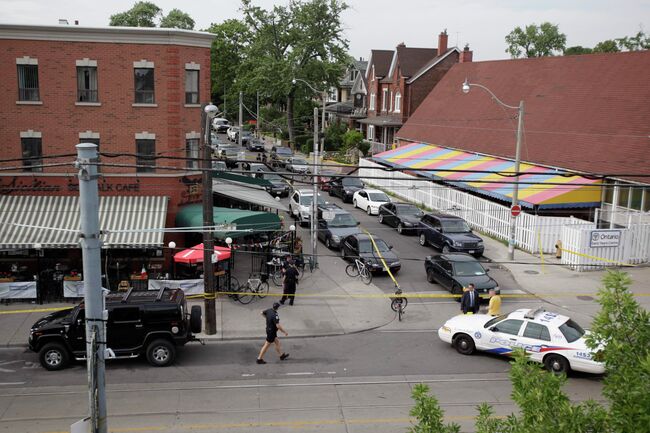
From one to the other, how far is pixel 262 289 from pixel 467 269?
7140mm

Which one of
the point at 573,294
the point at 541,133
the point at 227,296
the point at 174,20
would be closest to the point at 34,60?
the point at 227,296

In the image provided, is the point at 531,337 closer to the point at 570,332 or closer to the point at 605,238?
the point at 570,332

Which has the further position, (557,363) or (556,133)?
(556,133)

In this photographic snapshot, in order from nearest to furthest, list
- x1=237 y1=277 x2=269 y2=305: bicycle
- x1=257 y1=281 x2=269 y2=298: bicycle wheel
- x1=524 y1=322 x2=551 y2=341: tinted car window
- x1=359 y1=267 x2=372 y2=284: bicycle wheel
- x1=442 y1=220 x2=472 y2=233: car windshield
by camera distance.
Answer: x1=524 y1=322 x2=551 y2=341: tinted car window, x1=237 y1=277 x2=269 y2=305: bicycle, x1=257 y1=281 x2=269 y2=298: bicycle wheel, x1=359 y1=267 x2=372 y2=284: bicycle wheel, x1=442 y1=220 x2=472 y2=233: car windshield

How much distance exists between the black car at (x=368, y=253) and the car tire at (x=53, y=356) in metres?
11.3

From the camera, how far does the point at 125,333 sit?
648 inches

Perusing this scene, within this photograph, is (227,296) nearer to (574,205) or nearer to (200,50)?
(200,50)

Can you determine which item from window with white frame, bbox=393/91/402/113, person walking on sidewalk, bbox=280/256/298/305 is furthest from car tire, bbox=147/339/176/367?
window with white frame, bbox=393/91/402/113

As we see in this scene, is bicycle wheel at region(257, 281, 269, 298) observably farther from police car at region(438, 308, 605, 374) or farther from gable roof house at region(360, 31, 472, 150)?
gable roof house at region(360, 31, 472, 150)

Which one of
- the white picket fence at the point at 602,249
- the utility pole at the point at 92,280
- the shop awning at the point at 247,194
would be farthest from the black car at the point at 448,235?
the utility pole at the point at 92,280

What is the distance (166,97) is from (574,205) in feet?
58.5

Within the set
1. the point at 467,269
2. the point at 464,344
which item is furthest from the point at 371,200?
the point at 464,344

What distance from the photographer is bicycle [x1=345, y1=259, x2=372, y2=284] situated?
24672 millimetres

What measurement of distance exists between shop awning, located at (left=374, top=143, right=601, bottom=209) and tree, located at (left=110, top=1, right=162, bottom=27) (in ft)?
225
